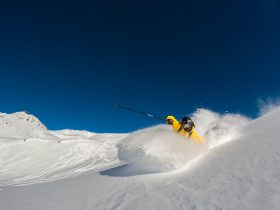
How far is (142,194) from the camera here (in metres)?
8.17

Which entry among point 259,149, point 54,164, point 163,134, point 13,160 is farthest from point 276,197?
point 13,160

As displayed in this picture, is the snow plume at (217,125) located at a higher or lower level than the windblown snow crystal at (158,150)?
higher

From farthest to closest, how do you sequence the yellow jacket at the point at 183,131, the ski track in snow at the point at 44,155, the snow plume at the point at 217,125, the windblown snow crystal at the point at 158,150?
the ski track in snow at the point at 44,155
the snow plume at the point at 217,125
the yellow jacket at the point at 183,131
the windblown snow crystal at the point at 158,150

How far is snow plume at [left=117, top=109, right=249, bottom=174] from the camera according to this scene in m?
→ 10.1

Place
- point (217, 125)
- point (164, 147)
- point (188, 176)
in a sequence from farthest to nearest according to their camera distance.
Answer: point (217, 125), point (164, 147), point (188, 176)

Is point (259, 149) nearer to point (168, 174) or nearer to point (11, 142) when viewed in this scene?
point (168, 174)

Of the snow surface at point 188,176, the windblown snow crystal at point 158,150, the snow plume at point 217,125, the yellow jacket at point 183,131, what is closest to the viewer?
the snow surface at point 188,176

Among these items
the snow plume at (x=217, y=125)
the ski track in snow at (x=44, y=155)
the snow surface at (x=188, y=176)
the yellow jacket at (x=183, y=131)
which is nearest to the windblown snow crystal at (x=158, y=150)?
the snow surface at (x=188, y=176)

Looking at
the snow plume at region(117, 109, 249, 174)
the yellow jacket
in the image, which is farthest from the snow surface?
the yellow jacket

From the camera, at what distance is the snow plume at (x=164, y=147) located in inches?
398

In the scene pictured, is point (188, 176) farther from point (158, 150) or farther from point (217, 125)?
point (217, 125)

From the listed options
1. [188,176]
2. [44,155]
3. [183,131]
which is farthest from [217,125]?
[44,155]

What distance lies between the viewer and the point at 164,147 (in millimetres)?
10398

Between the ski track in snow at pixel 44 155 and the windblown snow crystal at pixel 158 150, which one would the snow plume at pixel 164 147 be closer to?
the windblown snow crystal at pixel 158 150
